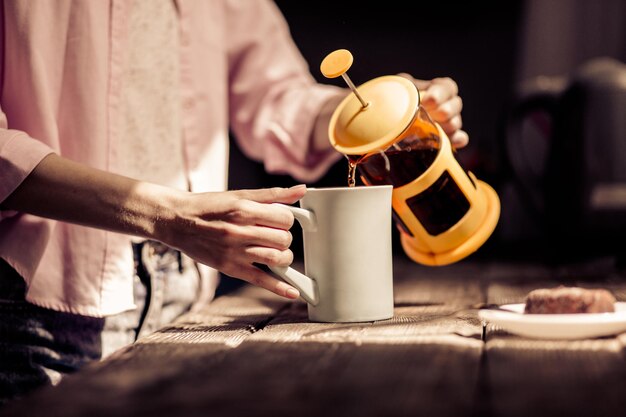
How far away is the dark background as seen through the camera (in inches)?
120

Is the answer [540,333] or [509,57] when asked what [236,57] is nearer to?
[540,333]

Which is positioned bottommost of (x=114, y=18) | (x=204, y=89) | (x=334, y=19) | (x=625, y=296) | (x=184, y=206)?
(x=625, y=296)

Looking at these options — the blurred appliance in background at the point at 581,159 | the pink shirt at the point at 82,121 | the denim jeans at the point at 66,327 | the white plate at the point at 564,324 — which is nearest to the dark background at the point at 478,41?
the blurred appliance in background at the point at 581,159

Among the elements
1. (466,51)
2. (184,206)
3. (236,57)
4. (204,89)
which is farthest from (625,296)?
(466,51)

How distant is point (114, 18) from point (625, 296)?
852mm

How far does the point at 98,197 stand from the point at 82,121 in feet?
0.92

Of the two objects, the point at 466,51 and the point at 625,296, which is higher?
the point at 466,51

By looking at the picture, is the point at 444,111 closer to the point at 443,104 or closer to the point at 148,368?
the point at 443,104

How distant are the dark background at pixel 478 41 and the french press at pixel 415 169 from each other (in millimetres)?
2033

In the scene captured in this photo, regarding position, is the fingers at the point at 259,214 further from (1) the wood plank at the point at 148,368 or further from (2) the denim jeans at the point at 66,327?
(2) the denim jeans at the point at 66,327

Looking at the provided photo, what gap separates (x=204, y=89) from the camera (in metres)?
1.47

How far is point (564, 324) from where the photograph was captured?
0.77m

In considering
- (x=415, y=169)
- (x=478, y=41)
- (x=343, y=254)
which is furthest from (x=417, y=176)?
(x=478, y=41)

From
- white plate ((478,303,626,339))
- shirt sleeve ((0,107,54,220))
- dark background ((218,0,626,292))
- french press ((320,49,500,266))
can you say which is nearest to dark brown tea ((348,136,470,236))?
french press ((320,49,500,266))
